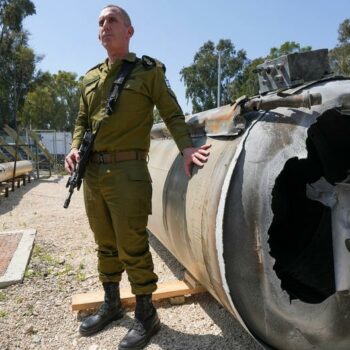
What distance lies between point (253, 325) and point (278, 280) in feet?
0.88

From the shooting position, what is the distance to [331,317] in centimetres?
205

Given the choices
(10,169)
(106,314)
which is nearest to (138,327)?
(106,314)

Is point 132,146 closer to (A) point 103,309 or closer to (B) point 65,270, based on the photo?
(A) point 103,309

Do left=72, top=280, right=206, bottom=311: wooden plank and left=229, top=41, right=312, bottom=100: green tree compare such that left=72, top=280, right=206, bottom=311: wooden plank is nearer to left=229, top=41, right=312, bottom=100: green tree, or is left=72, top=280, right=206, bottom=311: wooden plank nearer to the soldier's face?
the soldier's face

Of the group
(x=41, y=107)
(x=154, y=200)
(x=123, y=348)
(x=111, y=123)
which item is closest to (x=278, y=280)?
(x=123, y=348)

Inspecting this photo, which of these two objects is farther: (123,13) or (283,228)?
(123,13)

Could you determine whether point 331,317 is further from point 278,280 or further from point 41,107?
point 41,107

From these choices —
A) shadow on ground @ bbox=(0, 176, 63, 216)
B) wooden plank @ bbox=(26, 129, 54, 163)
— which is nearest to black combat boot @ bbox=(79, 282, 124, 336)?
shadow on ground @ bbox=(0, 176, 63, 216)

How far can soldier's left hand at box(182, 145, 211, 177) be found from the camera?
8.00ft

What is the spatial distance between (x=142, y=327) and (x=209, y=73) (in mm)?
39198

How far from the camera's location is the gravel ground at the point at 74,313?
9.14 feet

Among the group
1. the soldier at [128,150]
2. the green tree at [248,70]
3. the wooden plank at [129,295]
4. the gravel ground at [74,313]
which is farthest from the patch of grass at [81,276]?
the green tree at [248,70]

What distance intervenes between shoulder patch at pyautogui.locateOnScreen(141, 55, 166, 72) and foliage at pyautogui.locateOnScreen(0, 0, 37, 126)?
29.8m

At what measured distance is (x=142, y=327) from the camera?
2748mm
